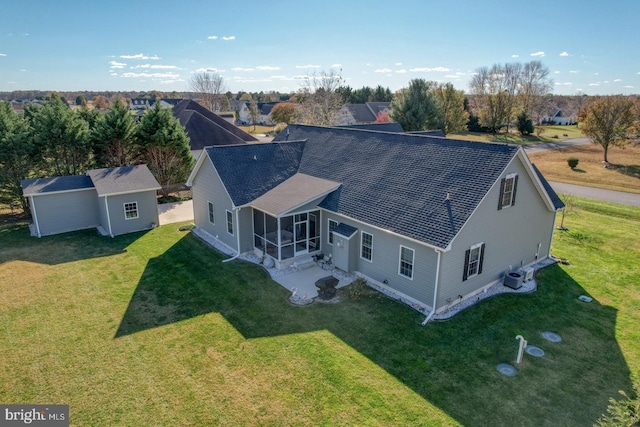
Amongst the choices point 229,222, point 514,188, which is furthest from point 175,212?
point 514,188

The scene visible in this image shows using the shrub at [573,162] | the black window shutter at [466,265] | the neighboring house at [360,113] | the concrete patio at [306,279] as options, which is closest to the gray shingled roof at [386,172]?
the black window shutter at [466,265]

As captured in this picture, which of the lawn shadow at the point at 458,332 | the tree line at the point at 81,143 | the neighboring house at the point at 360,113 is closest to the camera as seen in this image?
the lawn shadow at the point at 458,332

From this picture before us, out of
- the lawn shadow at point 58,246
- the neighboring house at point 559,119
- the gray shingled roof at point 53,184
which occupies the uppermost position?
the neighboring house at point 559,119

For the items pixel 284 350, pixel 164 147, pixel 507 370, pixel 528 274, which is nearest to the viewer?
pixel 507 370

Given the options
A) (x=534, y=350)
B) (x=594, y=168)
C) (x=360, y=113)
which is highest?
(x=360, y=113)

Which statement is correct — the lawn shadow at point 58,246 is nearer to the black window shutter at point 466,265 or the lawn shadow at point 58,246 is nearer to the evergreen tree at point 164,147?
the evergreen tree at point 164,147

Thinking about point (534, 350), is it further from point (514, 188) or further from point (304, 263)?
point (304, 263)
